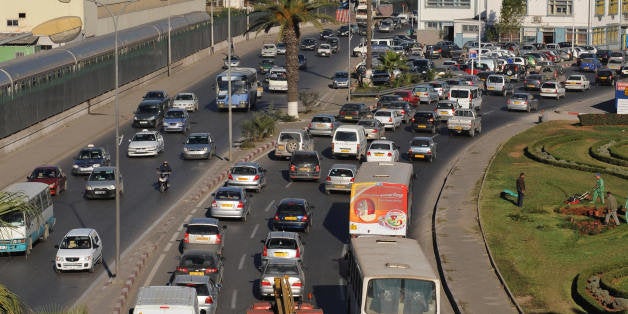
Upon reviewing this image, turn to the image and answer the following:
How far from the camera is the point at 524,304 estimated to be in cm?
3909

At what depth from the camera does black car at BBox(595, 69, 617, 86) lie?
4158 inches

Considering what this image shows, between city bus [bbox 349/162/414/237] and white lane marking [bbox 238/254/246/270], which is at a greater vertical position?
city bus [bbox 349/162/414/237]

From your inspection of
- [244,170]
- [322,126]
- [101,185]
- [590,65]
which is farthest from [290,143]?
[590,65]

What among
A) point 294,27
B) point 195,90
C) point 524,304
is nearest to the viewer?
point 524,304

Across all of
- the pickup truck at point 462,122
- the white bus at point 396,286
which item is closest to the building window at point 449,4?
the pickup truck at point 462,122

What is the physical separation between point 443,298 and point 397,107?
42.9 m

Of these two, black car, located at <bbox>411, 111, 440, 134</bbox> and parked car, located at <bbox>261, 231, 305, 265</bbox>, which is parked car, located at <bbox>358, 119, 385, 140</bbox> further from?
parked car, located at <bbox>261, 231, 305, 265</bbox>

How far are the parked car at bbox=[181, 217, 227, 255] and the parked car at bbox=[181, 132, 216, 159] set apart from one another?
20.4 metres

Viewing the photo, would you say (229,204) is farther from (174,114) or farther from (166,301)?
(174,114)

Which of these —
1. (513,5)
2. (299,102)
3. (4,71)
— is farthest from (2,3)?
(513,5)

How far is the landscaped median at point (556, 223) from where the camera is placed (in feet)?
136

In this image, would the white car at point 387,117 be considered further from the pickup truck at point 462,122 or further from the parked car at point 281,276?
the parked car at point 281,276

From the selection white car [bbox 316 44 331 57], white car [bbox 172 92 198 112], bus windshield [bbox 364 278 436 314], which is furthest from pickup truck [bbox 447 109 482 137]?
bus windshield [bbox 364 278 436 314]

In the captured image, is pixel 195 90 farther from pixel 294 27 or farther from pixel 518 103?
pixel 518 103
